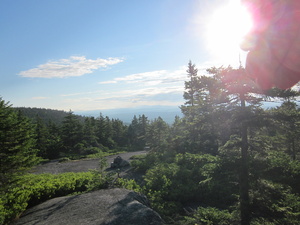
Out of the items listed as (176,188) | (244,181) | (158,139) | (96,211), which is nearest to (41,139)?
(158,139)

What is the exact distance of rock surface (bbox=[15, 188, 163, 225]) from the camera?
256 inches

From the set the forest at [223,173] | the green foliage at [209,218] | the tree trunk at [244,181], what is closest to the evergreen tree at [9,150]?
the forest at [223,173]

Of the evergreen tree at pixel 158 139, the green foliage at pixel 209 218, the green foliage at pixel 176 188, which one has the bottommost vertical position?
the green foliage at pixel 176 188

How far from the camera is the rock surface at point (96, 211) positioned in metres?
6.51

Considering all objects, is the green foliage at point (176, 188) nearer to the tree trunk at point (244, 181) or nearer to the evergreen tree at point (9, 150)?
the tree trunk at point (244, 181)

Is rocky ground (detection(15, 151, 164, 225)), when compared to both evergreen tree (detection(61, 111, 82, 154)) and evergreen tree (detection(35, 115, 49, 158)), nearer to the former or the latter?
evergreen tree (detection(35, 115, 49, 158))

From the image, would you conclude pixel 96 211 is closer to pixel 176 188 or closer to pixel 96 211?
pixel 96 211

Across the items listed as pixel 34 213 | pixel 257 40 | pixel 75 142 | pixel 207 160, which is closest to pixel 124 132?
pixel 75 142

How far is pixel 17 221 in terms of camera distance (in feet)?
25.7

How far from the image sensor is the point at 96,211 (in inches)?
289

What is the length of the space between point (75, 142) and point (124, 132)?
55.5 feet

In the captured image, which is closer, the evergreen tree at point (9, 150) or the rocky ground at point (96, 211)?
the rocky ground at point (96, 211)

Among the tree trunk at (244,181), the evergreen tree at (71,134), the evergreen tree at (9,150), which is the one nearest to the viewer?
the tree trunk at (244,181)

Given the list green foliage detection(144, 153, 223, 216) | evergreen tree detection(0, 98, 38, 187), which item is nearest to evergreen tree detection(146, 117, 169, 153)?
green foliage detection(144, 153, 223, 216)
